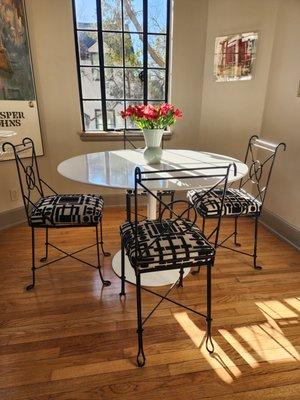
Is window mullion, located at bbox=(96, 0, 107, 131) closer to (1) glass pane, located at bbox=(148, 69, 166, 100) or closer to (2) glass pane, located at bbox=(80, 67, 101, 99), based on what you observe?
(2) glass pane, located at bbox=(80, 67, 101, 99)

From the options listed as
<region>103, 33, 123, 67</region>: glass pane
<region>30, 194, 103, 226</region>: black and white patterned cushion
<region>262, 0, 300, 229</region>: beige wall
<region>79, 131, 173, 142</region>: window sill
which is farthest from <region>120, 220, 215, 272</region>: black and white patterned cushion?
<region>103, 33, 123, 67</region>: glass pane

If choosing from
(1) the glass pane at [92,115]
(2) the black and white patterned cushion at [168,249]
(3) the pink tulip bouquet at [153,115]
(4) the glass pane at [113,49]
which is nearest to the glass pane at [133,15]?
(4) the glass pane at [113,49]

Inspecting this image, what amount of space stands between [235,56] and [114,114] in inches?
53.2

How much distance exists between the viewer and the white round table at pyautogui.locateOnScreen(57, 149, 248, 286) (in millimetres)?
1440

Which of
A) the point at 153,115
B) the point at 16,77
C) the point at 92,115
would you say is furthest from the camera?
the point at 92,115

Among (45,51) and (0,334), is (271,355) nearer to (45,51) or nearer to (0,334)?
(0,334)

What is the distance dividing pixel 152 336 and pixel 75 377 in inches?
16.9

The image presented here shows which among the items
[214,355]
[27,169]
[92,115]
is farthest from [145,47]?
[214,355]

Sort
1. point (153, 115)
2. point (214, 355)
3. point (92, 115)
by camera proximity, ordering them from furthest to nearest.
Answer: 1. point (92, 115)
2. point (153, 115)
3. point (214, 355)

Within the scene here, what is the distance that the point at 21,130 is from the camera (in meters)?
2.61

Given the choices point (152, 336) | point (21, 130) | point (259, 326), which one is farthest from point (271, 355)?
point (21, 130)

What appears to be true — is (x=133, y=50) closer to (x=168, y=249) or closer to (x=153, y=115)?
(x=153, y=115)

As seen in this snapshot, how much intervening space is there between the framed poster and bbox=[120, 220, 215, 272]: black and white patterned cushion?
165cm

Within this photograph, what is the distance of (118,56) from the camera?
9.28 ft
